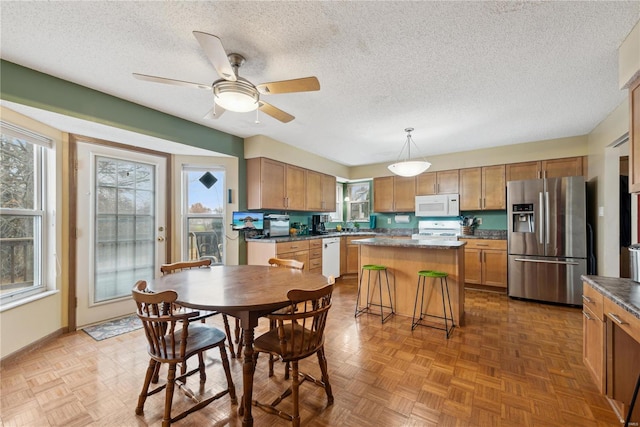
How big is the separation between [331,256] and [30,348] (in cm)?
392

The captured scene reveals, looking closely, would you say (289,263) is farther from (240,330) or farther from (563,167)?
(563,167)

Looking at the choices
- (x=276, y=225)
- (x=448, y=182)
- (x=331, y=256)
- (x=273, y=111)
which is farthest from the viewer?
(x=331, y=256)

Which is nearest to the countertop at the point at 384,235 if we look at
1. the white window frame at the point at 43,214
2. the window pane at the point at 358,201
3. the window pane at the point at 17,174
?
the window pane at the point at 358,201

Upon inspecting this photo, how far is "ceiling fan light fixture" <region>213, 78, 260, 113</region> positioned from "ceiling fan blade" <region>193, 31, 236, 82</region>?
0.14ft

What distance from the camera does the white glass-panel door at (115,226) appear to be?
2.96 meters

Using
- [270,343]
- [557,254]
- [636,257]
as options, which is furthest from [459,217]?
[270,343]

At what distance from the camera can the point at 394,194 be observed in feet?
18.5

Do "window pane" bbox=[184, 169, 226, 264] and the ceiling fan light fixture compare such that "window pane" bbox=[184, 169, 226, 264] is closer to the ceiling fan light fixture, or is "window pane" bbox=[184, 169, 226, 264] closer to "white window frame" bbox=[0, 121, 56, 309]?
"white window frame" bbox=[0, 121, 56, 309]

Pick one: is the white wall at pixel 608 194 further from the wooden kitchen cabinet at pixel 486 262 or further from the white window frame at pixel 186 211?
the white window frame at pixel 186 211

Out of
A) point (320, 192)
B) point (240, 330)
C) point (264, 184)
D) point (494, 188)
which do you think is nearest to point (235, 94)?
point (240, 330)

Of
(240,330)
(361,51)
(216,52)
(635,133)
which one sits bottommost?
(240,330)

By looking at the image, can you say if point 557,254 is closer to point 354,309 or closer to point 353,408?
point 354,309

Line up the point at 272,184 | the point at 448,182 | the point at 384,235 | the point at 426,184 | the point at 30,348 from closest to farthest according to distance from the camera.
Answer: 1. the point at 30,348
2. the point at 272,184
3. the point at 448,182
4. the point at 426,184
5. the point at 384,235

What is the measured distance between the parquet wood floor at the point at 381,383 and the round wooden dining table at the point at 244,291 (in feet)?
1.61
